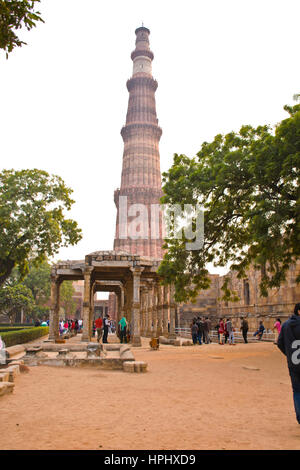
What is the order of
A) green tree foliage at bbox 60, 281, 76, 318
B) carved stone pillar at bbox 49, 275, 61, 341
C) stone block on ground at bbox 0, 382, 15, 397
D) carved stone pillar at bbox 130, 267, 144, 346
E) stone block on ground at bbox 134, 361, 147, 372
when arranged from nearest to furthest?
stone block on ground at bbox 0, 382, 15, 397
stone block on ground at bbox 134, 361, 147, 372
carved stone pillar at bbox 130, 267, 144, 346
carved stone pillar at bbox 49, 275, 61, 341
green tree foliage at bbox 60, 281, 76, 318

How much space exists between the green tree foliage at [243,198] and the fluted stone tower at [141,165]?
30320mm

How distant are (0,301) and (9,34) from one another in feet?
115

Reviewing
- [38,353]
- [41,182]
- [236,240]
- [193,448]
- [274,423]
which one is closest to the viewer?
[193,448]

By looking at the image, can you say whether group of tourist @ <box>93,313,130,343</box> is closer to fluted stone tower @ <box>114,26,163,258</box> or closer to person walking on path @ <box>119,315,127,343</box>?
person walking on path @ <box>119,315,127,343</box>

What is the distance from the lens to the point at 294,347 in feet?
14.4

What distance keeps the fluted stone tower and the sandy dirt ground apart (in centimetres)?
3678

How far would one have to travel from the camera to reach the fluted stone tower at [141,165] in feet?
155

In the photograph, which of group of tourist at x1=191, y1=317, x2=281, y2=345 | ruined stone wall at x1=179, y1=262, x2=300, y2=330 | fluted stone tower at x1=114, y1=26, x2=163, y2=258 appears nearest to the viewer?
group of tourist at x1=191, y1=317, x2=281, y2=345

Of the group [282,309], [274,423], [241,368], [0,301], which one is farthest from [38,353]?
[0,301]

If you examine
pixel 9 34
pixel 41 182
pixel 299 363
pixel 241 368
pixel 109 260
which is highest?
pixel 41 182

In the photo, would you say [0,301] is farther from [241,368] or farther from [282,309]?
[241,368]

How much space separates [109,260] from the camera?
751 inches

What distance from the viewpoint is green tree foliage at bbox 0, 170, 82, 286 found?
1955 centimetres

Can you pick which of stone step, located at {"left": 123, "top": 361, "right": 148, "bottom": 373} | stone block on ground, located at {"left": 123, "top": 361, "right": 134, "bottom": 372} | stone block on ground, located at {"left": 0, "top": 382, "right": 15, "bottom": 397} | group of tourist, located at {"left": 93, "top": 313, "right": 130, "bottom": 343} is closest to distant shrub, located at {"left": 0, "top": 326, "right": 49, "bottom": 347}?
group of tourist, located at {"left": 93, "top": 313, "right": 130, "bottom": 343}
